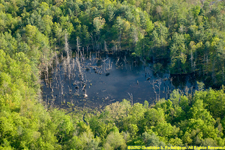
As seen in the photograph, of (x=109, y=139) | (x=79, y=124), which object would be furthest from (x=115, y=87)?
(x=109, y=139)

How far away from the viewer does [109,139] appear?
50.8 meters

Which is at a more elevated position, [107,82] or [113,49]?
[113,49]

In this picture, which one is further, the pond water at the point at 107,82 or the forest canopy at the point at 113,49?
the pond water at the point at 107,82

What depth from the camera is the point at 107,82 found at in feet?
275

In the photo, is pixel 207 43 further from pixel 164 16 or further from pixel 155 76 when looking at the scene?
pixel 164 16

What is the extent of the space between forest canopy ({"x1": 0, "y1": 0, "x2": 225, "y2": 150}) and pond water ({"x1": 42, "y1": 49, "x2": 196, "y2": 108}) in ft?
14.2

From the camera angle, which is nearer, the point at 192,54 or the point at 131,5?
the point at 192,54

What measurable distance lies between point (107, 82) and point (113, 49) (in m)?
26.4

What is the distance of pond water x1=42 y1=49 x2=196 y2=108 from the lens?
251 ft

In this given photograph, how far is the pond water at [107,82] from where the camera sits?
3014 inches

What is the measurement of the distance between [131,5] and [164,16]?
14.9m

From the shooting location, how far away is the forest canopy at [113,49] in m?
52.9

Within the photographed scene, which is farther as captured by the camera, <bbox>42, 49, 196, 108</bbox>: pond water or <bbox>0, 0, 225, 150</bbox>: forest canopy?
<bbox>42, 49, 196, 108</bbox>: pond water

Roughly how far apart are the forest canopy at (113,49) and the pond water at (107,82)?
4337 millimetres
